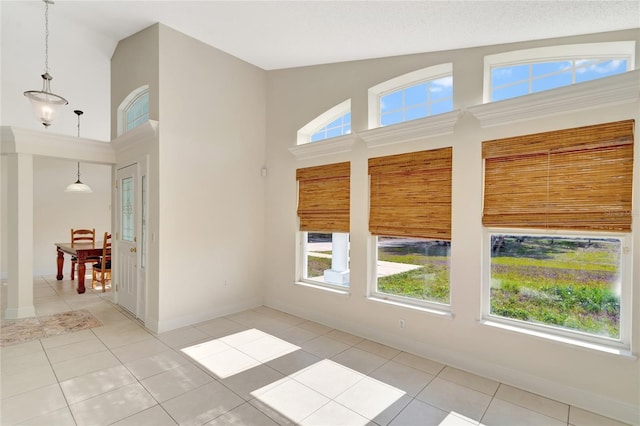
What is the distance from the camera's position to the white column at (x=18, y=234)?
438 cm

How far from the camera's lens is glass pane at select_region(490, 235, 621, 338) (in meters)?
2.42

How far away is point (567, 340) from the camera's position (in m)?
2.50

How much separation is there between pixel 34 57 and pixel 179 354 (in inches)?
205

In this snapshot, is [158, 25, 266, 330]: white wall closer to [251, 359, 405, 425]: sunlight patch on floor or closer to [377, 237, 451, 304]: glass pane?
[251, 359, 405, 425]: sunlight patch on floor

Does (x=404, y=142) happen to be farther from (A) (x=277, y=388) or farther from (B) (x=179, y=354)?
(B) (x=179, y=354)

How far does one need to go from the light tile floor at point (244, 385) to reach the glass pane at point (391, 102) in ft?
9.62

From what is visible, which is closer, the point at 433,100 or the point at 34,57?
the point at 433,100

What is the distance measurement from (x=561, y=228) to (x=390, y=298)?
1.89m

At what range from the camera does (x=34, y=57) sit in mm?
4707

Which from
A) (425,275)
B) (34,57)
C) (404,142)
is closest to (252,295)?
(425,275)

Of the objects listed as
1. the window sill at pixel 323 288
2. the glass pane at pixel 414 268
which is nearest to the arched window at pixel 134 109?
the window sill at pixel 323 288

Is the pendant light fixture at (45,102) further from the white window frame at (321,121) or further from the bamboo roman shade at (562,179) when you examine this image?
the bamboo roman shade at (562,179)

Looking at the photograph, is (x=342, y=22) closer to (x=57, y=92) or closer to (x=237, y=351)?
(x=237, y=351)

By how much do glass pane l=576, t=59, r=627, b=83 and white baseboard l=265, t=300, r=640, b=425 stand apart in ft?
8.41
